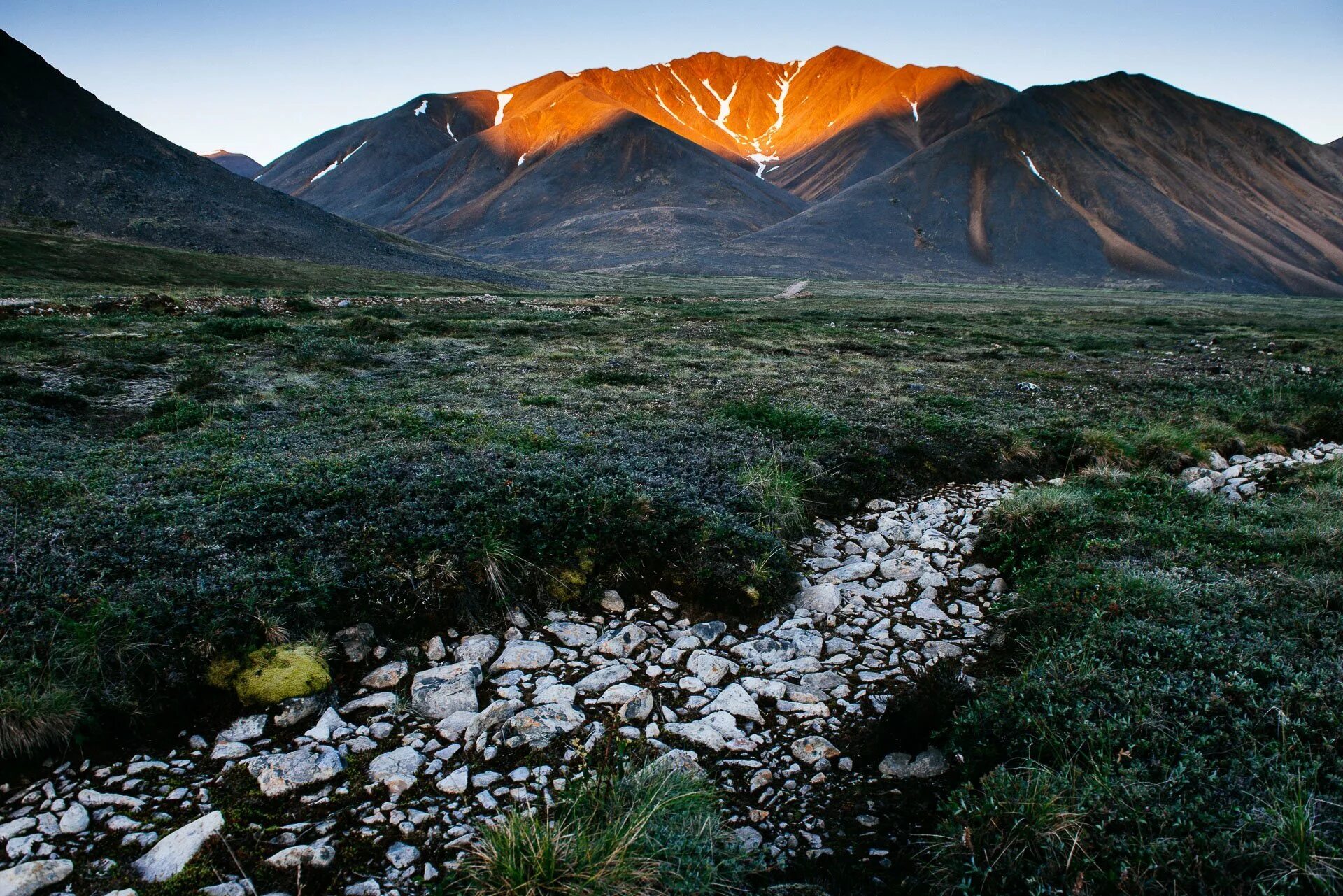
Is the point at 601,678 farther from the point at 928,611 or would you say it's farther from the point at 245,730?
the point at 928,611

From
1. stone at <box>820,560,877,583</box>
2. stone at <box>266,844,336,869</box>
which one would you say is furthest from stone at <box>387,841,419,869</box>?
stone at <box>820,560,877,583</box>

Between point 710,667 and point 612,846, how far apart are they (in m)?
2.35

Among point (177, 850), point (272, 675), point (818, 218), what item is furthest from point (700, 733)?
point (818, 218)

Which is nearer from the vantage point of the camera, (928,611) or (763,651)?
(763,651)

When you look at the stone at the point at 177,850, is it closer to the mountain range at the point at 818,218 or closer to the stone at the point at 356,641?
the stone at the point at 356,641

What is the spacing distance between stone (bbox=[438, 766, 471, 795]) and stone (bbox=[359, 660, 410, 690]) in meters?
1.24

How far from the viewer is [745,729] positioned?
4.95 m

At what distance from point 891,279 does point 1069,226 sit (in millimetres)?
70700

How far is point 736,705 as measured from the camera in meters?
5.16

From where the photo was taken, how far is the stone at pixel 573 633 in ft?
19.5

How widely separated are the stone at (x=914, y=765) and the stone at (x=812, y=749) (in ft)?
1.12

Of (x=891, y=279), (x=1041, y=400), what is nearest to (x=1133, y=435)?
(x=1041, y=400)

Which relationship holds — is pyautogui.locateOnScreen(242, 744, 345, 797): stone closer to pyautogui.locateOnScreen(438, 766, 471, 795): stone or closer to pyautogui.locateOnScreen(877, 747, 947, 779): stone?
pyautogui.locateOnScreen(438, 766, 471, 795): stone

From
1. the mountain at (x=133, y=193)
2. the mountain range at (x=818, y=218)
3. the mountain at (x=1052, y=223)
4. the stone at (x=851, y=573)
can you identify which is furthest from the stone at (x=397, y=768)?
the mountain at (x=1052, y=223)
